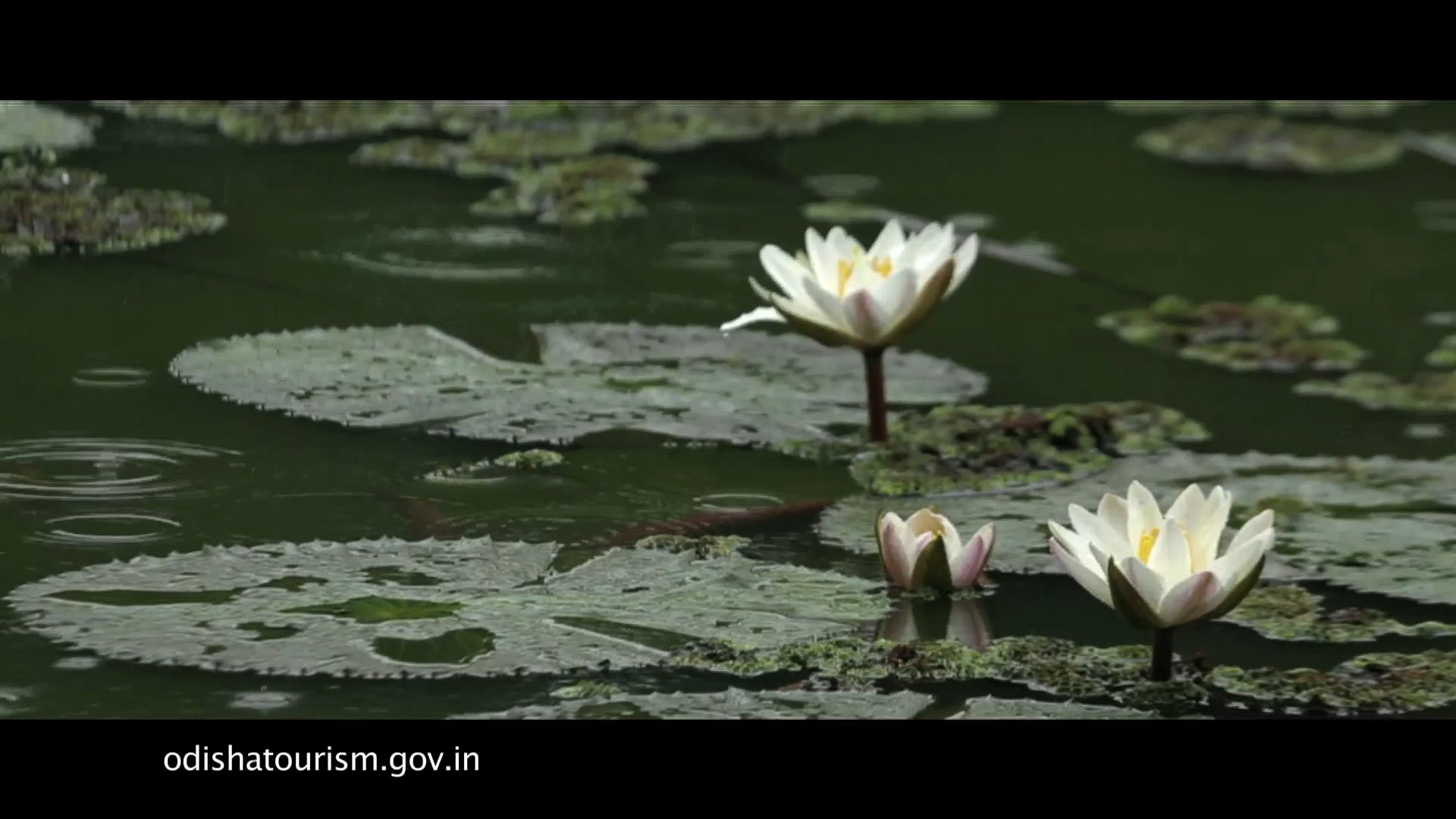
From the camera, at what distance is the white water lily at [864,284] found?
362 centimetres

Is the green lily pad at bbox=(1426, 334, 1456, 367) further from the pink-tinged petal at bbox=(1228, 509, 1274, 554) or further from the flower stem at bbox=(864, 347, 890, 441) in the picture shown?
the pink-tinged petal at bbox=(1228, 509, 1274, 554)

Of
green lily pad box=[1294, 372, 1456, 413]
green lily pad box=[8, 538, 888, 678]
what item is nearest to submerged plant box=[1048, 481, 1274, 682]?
green lily pad box=[8, 538, 888, 678]

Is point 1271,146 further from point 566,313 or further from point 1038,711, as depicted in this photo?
point 1038,711

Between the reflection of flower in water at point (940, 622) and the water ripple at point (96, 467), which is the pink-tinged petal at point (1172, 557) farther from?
the water ripple at point (96, 467)

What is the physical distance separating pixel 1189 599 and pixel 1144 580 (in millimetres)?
64

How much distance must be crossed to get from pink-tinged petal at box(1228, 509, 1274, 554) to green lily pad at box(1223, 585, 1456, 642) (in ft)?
0.74

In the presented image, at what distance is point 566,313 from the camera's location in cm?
447

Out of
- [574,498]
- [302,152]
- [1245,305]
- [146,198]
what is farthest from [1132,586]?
[302,152]

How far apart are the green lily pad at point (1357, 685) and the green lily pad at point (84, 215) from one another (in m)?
2.89

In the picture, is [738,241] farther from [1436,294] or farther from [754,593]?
[754,593]

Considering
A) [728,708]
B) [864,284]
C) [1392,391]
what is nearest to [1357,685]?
[728,708]

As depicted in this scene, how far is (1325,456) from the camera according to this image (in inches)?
148

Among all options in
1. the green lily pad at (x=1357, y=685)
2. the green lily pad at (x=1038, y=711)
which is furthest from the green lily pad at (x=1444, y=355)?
the green lily pad at (x=1038, y=711)
